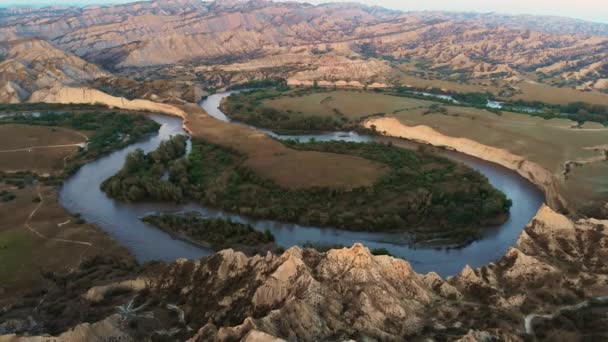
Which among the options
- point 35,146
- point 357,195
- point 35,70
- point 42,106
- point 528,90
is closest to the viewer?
point 357,195

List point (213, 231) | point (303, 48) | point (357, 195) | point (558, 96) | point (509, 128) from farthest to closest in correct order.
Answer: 1. point (303, 48)
2. point (558, 96)
3. point (509, 128)
4. point (357, 195)
5. point (213, 231)

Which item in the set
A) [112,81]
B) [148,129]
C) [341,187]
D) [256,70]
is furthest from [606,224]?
[256,70]

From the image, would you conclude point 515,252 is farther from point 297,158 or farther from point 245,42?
point 245,42

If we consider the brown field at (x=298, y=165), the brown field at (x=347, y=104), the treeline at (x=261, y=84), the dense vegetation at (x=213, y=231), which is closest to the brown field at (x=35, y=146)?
the brown field at (x=298, y=165)

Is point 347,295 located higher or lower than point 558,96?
lower

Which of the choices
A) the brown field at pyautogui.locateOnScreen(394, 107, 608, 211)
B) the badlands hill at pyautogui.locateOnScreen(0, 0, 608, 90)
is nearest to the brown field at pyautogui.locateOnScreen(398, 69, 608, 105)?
the badlands hill at pyautogui.locateOnScreen(0, 0, 608, 90)

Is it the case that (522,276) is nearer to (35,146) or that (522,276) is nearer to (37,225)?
(37,225)

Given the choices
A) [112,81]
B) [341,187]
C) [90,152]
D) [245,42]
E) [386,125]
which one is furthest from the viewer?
[245,42]

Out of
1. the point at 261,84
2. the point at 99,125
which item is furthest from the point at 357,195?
the point at 261,84
